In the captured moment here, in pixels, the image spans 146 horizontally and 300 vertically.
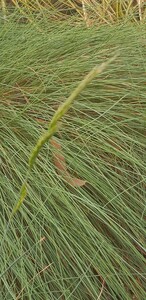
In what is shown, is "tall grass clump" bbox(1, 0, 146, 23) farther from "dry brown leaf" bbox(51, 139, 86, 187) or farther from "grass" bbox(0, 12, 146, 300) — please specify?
"dry brown leaf" bbox(51, 139, 86, 187)

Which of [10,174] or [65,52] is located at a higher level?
[65,52]

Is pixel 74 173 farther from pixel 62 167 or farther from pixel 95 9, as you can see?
pixel 95 9

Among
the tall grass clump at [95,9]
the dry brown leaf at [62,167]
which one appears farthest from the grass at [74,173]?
the tall grass clump at [95,9]

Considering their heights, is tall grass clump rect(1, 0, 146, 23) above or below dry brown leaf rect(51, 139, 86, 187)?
above

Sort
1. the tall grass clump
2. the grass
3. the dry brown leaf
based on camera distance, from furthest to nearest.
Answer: the tall grass clump → the dry brown leaf → the grass

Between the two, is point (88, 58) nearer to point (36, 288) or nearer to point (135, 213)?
point (135, 213)

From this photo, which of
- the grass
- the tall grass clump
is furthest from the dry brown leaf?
the tall grass clump

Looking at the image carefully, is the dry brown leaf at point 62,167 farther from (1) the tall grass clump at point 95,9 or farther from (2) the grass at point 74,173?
(1) the tall grass clump at point 95,9

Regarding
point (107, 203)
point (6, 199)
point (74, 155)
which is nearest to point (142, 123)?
point (74, 155)
